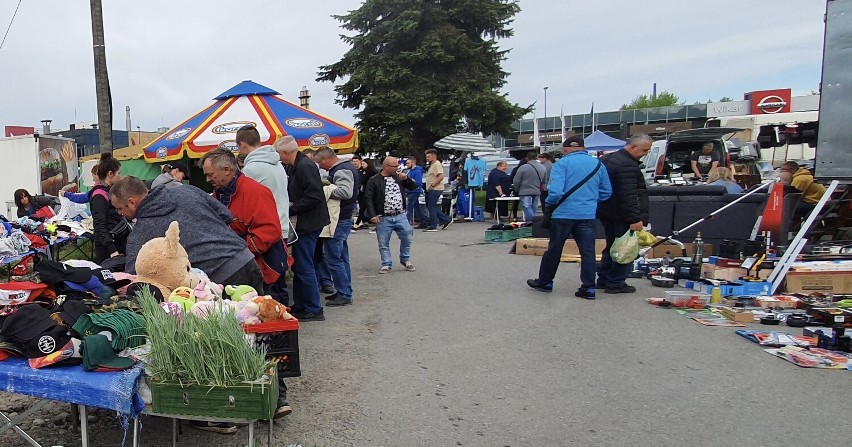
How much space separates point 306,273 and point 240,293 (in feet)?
7.20

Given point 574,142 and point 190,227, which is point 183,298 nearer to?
point 190,227

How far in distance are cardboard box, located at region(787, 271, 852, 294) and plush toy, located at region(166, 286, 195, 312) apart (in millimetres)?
6822

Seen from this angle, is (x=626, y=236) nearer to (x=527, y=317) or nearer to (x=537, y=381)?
(x=527, y=317)

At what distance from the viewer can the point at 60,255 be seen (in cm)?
965

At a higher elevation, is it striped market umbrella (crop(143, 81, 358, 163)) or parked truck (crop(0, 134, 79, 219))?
striped market umbrella (crop(143, 81, 358, 163))

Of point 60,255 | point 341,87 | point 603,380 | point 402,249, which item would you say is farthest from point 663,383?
point 341,87

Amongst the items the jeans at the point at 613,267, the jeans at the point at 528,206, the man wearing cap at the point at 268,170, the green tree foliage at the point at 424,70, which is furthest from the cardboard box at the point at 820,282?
the green tree foliage at the point at 424,70

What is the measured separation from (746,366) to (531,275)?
4187 millimetres

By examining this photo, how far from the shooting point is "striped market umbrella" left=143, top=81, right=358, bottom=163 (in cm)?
908

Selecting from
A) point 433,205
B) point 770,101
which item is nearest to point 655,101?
point 770,101

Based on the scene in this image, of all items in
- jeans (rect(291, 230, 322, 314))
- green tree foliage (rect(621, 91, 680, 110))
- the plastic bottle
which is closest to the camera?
jeans (rect(291, 230, 322, 314))

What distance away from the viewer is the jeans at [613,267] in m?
7.69

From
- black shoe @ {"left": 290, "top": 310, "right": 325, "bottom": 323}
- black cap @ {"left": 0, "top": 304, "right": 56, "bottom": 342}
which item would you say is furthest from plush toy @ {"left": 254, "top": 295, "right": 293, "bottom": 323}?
black shoe @ {"left": 290, "top": 310, "right": 325, "bottom": 323}

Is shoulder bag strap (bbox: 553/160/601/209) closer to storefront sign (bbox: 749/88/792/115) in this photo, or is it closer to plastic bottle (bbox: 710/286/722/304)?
plastic bottle (bbox: 710/286/722/304)
